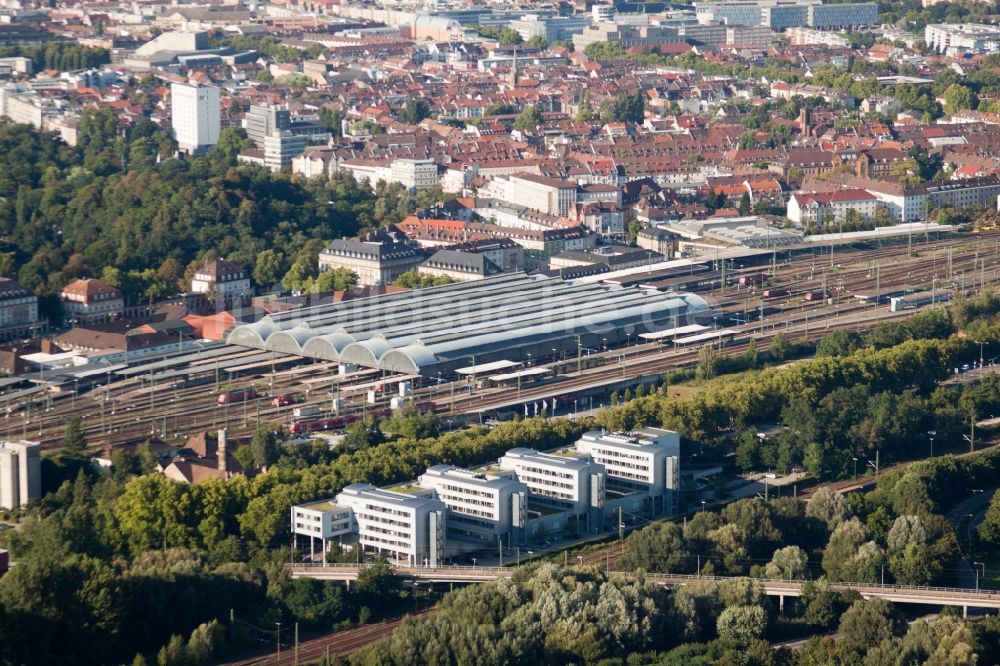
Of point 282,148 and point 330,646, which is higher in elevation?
point 282,148

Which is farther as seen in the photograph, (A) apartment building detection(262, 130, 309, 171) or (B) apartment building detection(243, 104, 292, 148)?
(B) apartment building detection(243, 104, 292, 148)

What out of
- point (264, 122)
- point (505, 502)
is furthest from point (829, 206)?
point (505, 502)

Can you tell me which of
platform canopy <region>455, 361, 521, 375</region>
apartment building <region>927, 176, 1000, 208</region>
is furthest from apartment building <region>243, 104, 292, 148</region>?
platform canopy <region>455, 361, 521, 375</region>

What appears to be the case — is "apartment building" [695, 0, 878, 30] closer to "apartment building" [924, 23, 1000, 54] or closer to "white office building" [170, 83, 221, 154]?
"apartment building" [924, 23, 1000, 54]

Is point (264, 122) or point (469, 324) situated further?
point (264, 122)

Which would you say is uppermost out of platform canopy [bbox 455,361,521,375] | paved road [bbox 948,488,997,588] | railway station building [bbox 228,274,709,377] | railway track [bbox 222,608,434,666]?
railway station building [bbox 228,274,709,377]

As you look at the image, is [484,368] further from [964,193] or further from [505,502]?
[964,193]

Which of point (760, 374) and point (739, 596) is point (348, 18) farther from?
point (739, 596)
